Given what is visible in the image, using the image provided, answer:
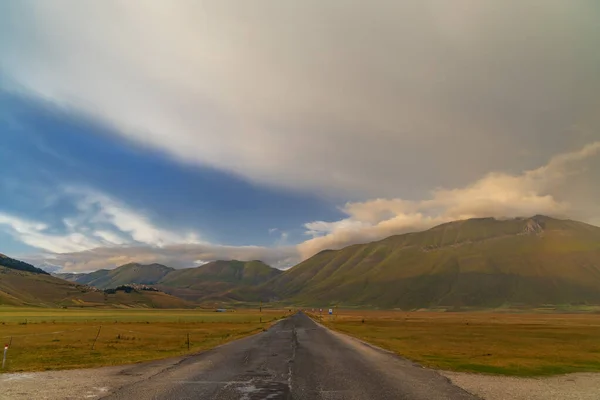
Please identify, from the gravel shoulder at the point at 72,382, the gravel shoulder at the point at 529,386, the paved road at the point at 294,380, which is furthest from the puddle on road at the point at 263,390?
the gravel shoulder at the point at 529,386

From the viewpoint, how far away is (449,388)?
19984mm

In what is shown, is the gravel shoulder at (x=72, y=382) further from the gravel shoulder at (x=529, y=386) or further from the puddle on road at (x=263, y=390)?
the gravel shoulder at (x=529, y=386)

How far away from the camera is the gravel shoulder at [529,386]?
19.1m

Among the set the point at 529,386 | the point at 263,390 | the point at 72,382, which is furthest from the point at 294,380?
the point at 529,386

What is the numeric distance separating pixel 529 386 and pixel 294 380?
12.8m

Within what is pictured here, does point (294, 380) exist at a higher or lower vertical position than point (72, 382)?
lower

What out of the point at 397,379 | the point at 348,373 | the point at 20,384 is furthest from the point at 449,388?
the point at 20,384

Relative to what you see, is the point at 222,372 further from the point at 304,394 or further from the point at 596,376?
the point at 596,376

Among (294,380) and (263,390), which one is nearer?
(263,390)

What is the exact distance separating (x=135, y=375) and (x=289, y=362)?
1091 cm

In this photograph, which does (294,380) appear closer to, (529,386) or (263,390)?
(263,390)

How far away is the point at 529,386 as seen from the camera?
21828 millimetres

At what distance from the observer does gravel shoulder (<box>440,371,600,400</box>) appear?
19.1m

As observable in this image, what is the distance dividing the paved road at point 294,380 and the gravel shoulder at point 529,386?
1.12 m
